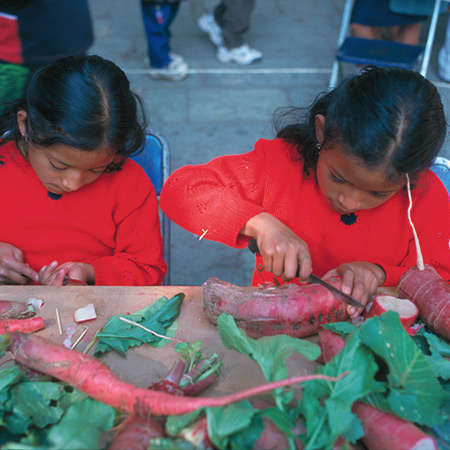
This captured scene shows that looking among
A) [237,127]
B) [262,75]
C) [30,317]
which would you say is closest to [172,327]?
[30,317]

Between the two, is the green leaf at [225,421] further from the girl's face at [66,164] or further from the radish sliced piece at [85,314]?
the girl's face at [66,164]

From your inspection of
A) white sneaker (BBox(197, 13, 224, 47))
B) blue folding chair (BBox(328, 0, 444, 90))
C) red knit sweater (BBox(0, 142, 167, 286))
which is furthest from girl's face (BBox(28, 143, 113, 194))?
white sneaker (BBox(197, 13, 224, 47))

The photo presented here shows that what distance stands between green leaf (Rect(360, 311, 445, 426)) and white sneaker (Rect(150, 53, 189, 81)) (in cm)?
454

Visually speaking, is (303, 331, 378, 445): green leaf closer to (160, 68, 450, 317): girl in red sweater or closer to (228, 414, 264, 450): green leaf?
(228, 414, 264, 450): green leaf

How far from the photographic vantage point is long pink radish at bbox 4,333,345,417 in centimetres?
113

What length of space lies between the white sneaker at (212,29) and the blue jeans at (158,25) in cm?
83

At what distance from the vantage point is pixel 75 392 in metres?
1.21

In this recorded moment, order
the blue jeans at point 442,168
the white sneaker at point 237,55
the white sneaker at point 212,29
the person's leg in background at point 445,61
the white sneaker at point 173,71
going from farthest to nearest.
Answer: the white sneaker at point 212,29
the white sneaker at point 237,55
the white sneaker at point 173,71
the person's leg in background at point 445,61
the blue jeans at point 442,168

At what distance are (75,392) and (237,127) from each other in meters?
3.73

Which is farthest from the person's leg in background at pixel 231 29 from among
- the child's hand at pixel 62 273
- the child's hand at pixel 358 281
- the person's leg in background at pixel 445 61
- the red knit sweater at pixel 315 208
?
the child's hand at pixel 358 281

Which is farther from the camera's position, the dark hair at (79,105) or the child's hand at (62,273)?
the child's hand at (62,273)

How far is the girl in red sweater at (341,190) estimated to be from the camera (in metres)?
1.48

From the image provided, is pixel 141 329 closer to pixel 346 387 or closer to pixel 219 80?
pixel 346 387

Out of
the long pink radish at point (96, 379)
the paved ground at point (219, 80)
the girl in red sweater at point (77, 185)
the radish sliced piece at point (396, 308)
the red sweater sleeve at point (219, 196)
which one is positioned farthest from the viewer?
the paved ground at point (219, 80)
